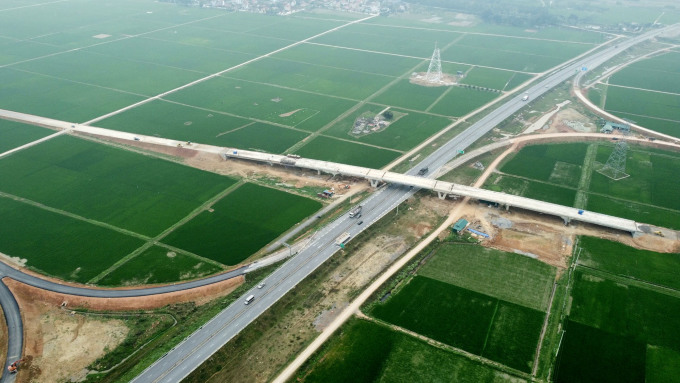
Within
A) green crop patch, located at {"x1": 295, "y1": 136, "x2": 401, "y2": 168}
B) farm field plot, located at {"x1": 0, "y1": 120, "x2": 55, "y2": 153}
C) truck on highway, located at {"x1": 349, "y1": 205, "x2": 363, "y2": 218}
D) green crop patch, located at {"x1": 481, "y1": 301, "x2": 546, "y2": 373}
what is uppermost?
farm field plot, located at {"x1": 0, "y1": 120, "x2": 55, "y2": 153}

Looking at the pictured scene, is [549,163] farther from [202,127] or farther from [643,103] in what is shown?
[202,127]

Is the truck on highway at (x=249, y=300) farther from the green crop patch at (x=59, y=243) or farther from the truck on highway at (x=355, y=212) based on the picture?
the green crop patch at (x=59, y=243)

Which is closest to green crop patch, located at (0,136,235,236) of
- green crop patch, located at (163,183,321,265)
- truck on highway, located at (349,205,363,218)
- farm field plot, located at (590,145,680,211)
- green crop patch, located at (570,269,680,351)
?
green crop patch, located at (163,183,321,265)

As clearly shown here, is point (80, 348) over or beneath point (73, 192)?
beneath

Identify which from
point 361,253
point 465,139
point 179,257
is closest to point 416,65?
point 465,139

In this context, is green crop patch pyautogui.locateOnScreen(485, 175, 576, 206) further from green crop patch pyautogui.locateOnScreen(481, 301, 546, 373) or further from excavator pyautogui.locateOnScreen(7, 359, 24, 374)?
excavator pyautogui.locateOnScreen(7, 359, 24, 374)

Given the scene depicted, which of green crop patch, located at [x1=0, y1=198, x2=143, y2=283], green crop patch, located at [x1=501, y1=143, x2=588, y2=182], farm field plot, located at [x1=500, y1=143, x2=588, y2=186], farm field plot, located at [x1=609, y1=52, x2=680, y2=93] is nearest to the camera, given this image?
green crop patch, located at [x1=0, y1=198, x2=143, y2=283]

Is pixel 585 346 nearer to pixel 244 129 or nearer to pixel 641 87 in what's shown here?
pixel 244 129
